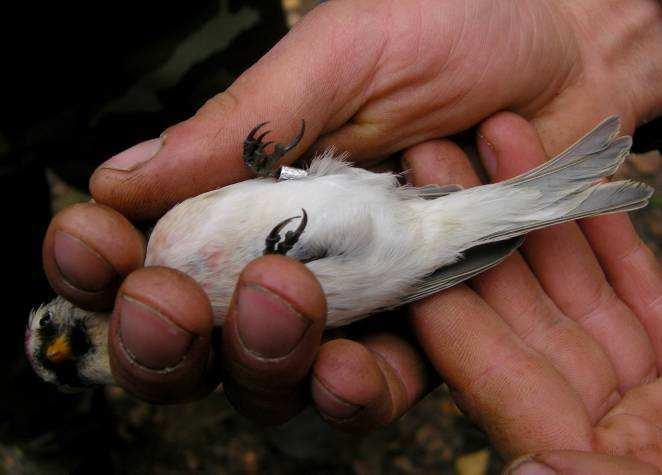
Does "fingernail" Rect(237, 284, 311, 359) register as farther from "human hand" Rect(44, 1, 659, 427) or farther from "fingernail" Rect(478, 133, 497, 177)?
"fingernail" Rect(478, 133, 497, 177)

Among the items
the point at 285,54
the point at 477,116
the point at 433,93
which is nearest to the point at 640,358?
the point at 477,116

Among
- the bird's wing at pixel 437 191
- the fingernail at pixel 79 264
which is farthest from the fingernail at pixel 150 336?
the bird's wing at pixel 437 191

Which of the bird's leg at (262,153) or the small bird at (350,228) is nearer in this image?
the small bird at (350,228)

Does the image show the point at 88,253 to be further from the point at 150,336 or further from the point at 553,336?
the point at 553,336

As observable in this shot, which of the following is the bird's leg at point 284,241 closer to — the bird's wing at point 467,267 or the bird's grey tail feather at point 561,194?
the bird's wing at point 467,267

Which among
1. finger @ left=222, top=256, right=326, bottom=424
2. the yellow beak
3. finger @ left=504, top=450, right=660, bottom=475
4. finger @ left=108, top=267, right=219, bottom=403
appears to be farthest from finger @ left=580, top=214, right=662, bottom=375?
the yellow beak

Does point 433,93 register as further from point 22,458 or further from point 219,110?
point 22,458
